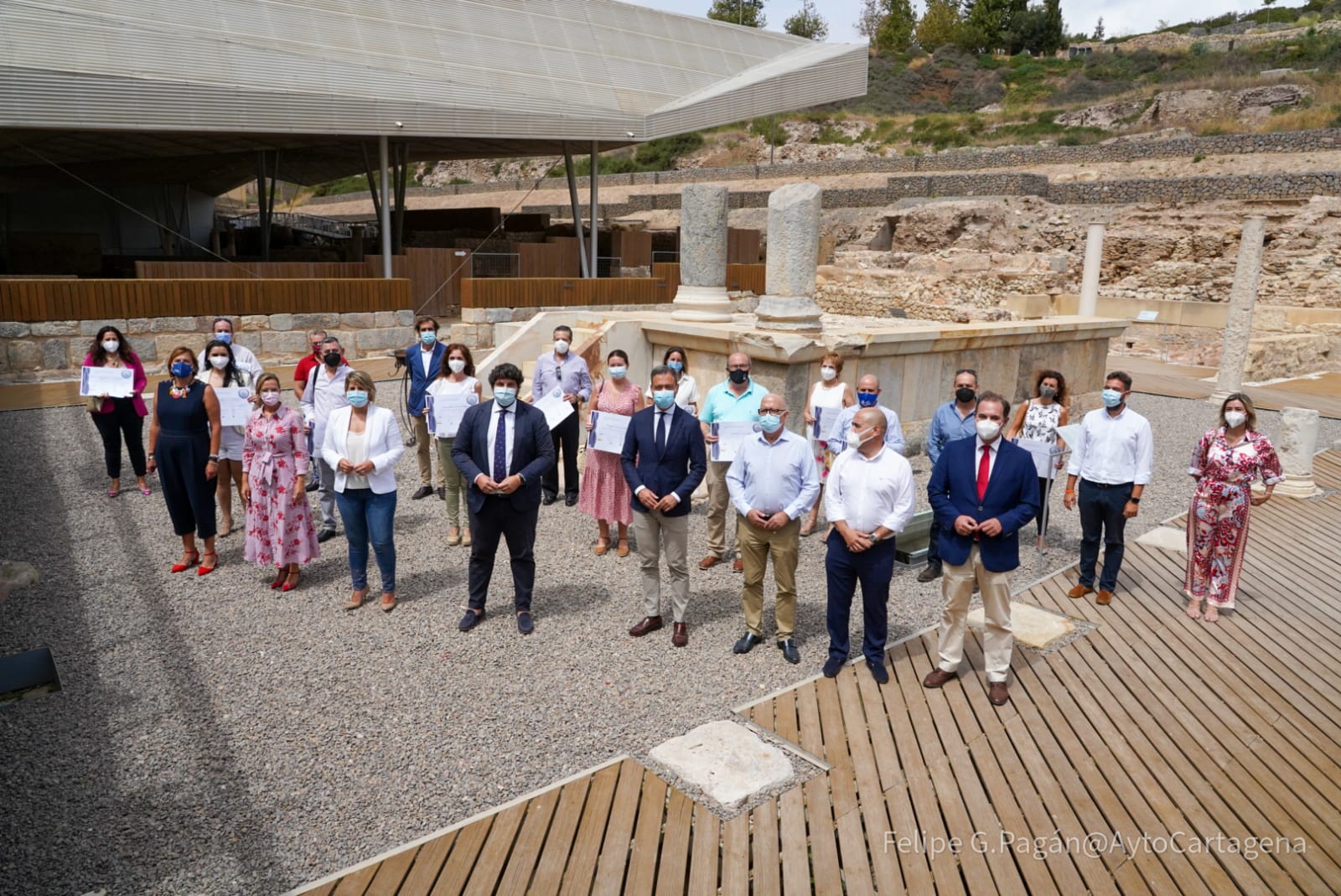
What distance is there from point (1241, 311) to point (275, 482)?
17.1 meters

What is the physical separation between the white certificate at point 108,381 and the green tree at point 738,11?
79800 millimetres

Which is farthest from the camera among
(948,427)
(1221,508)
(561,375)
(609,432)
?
(561,375)

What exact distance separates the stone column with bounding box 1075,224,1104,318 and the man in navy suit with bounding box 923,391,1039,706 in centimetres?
1675

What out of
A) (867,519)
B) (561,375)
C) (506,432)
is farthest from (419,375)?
(867,519)

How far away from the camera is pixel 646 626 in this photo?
6113 mm

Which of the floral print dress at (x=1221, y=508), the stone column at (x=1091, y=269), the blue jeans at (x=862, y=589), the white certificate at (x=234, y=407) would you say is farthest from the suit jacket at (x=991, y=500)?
the stone column at (x=1091, y=269)

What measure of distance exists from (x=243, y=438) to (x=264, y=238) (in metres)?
18.4

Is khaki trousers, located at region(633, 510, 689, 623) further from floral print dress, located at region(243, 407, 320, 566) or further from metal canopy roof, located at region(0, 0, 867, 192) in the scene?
metal canopy roof, located at region(0, 0, 867, 192)

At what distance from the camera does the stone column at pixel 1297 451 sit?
10359 millimetres

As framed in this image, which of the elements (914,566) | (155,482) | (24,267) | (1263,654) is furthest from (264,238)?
(1263,654)

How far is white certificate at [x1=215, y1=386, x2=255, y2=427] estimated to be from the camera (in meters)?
7.43

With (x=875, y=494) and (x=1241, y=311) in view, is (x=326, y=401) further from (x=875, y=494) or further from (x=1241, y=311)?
(x=1241, y=311)

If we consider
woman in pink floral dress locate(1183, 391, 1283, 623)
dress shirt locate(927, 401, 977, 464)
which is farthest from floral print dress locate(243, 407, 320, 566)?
woman in pink floral dress locate(1183, 391, 1283, 623)

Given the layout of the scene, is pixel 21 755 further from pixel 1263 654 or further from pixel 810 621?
pixel 1263 654
